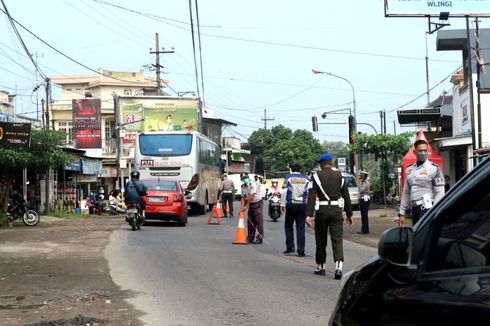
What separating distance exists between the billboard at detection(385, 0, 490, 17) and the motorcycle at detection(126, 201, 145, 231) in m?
9.86

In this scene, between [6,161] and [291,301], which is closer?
[291,301]

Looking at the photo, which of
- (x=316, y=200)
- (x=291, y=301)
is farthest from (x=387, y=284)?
(x=316, y=200)

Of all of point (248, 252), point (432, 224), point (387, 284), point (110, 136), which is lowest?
point (248, 252)

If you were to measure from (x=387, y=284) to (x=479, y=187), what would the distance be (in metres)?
0.62

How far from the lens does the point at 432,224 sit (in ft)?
9.51

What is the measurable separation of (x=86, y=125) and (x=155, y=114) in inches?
211

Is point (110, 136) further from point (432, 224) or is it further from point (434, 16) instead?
point (432, 224)

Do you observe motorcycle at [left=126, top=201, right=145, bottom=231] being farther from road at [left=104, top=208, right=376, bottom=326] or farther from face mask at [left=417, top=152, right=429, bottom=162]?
face mask at [left=417, top=152, right=429, bottom=162]

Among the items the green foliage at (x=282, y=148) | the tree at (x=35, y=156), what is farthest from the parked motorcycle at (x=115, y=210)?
the green foliage at (x=282, y=148)

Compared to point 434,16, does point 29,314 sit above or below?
below

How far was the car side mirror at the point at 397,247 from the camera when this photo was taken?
2.81m

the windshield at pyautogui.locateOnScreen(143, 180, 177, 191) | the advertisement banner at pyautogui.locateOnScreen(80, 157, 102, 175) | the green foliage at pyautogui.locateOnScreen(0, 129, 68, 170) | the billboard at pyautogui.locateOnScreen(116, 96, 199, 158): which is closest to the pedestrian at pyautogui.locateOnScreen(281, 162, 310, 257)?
Answer: the windshield at pyautogui.locateOnScreen(143, 180, 177, 191)

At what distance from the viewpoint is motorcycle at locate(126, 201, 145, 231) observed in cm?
1894

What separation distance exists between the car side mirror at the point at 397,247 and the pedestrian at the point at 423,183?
20.0ft
